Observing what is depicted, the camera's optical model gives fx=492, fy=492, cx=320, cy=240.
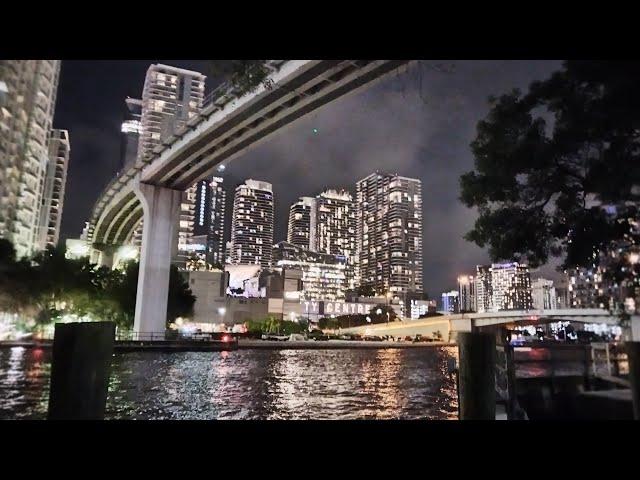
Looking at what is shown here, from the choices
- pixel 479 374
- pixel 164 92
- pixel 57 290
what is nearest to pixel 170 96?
pixel 164 92

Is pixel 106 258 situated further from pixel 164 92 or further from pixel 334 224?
pixel 334 224

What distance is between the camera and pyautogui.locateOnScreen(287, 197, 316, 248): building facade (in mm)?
170625

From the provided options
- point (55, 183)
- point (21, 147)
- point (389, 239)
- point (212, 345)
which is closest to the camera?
point (212, 345)

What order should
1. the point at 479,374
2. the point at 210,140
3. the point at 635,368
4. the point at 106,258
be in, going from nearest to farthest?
the point at 635,368 → the point at 479,374 → the point at 210,140 → the point at 106,258

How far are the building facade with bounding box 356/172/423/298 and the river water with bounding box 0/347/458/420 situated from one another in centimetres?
9694

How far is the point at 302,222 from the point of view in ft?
570

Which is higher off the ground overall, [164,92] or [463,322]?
[164,92]

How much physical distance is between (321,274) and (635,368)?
116634mm

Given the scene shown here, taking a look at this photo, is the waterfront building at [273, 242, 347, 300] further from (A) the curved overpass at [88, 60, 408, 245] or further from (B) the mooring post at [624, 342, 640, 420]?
(B) the mooring post at [624, 342, 640, 420]

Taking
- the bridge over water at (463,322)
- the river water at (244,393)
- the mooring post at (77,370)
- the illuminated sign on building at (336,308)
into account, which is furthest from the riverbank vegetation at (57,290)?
the illuminated sign on building at (336,308)

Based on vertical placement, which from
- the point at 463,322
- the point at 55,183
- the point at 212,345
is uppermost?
the point at 55,183
